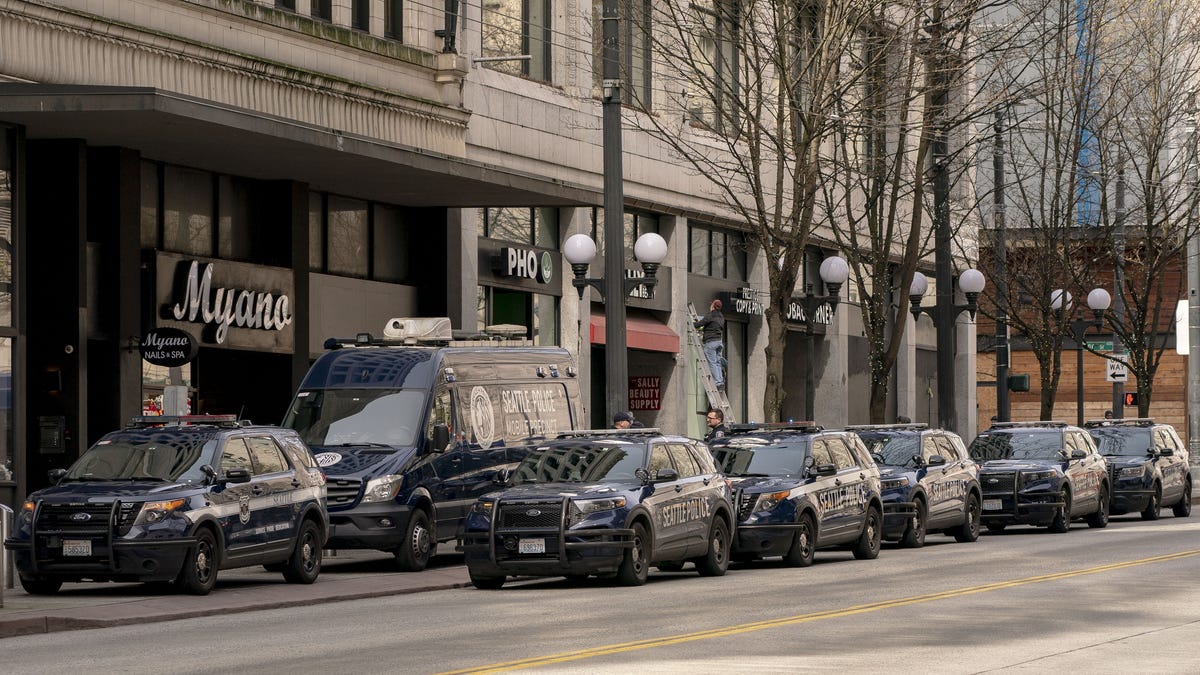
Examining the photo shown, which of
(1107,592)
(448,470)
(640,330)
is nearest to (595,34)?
(640,330)

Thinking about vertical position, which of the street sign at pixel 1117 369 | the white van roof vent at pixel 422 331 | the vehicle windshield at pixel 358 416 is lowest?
the vehicle windshield at pixel 358 416

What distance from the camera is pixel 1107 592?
19234 mm

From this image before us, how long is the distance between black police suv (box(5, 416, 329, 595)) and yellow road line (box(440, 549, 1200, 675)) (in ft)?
21.1

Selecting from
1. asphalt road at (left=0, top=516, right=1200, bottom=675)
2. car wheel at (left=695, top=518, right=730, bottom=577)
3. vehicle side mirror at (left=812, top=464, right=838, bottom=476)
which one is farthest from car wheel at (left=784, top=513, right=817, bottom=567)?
car wheel at (left=695, top=518, right=730, bottom=577)

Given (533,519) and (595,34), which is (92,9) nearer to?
(533,519)

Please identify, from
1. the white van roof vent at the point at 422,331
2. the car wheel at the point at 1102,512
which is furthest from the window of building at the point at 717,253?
the white van roof vent at the point at 422,331

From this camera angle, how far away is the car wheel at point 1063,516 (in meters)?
32.4

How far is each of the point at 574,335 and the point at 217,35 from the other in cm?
1207

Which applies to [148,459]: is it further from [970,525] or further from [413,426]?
[970,525]

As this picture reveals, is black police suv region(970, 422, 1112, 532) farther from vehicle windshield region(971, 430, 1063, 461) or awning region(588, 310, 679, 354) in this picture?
awning region(588, 310, 679, 354)

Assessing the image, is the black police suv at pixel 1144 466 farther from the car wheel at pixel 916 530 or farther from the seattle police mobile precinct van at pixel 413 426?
the seattle police mobile precinct van at pixel 413 426

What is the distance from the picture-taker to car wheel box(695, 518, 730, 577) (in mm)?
22531

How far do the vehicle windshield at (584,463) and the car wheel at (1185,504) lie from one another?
2018 centimetres

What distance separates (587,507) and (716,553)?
266 cm
